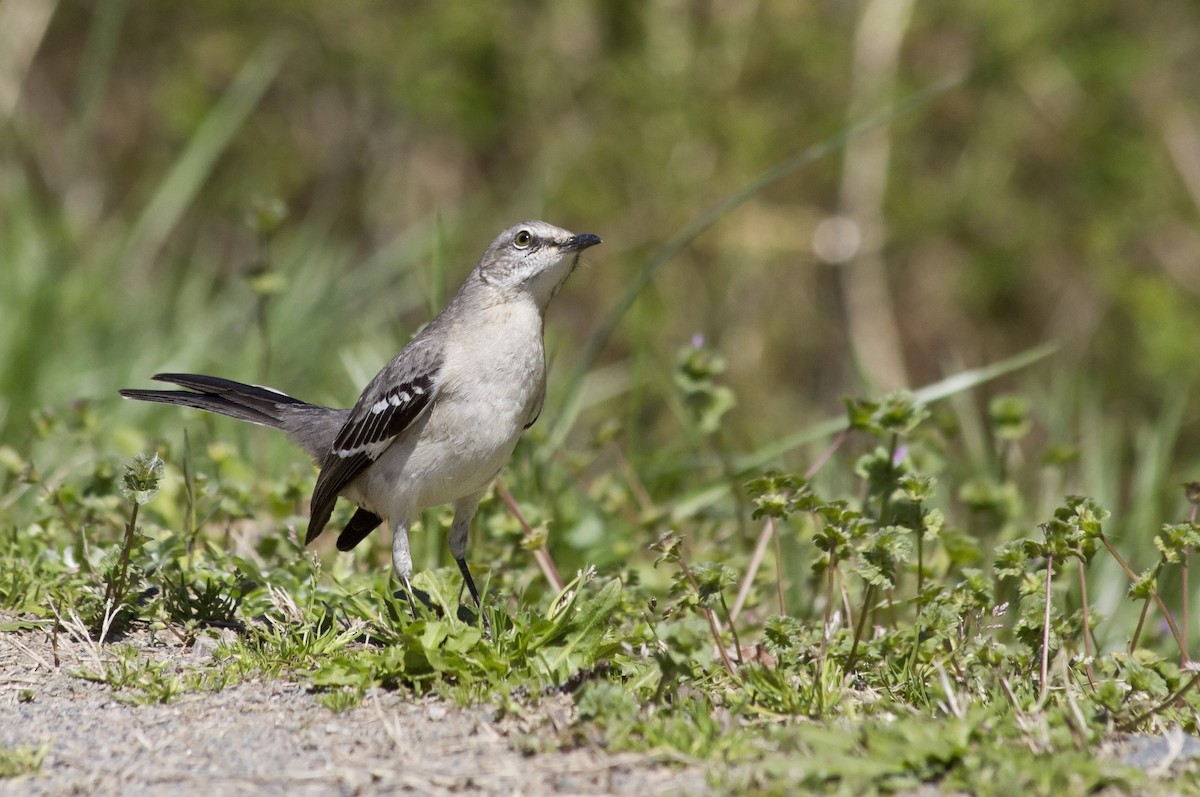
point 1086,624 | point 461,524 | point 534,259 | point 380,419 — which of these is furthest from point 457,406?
point 1086,624

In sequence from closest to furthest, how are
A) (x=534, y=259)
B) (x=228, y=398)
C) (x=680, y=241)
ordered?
(x=534, y=259) → (x=228, y=398) → (x=680, y=241)

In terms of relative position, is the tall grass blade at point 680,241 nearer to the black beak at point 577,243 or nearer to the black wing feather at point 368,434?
the black beak at point 577,243

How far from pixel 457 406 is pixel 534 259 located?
26.3 inches

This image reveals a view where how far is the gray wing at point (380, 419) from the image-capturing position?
4.72 m

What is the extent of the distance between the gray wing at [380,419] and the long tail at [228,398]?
59 centimetres

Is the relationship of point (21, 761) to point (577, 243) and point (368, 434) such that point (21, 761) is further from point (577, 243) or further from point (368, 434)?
point (577, 243)

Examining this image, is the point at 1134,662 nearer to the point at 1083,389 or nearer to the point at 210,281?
the point at 1083,389

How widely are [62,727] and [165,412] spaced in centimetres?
360

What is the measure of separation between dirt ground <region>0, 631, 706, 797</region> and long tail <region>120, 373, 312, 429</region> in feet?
5.29

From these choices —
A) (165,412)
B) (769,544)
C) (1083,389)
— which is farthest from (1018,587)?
(165,412)

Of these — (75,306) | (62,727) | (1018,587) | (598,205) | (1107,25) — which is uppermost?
(1107,25)

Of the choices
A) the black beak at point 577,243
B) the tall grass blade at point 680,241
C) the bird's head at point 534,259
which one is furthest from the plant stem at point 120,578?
the tall grass blade at point 680,241

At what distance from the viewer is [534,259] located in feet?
16.3

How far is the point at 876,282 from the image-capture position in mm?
9672
